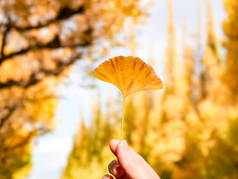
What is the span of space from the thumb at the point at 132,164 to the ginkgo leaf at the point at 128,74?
6.5 inches

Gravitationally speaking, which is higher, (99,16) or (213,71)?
(99,16)

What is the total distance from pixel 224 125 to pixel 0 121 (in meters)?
11.1

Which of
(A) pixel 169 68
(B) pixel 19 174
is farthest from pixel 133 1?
(A) pixel 169 68

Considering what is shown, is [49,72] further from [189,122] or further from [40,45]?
[189,122]

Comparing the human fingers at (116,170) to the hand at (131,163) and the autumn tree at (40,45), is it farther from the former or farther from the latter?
the autumn tree at (40,45)

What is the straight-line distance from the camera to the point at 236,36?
598 inches

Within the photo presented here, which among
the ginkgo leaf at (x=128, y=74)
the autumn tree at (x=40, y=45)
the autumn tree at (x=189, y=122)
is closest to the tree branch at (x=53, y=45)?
the autumn tree at (x=40, y=45)

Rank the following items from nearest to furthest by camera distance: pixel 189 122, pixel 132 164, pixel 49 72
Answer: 1. pixel 132 164
2. pixel 49 72
3. pixel 189 122

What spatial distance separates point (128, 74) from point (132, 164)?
0.23m

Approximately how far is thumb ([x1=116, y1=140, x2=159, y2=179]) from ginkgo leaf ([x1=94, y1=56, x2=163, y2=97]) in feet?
0.54

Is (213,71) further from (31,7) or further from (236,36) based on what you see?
(31,7)

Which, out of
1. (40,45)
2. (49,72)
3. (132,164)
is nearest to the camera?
(132,164)

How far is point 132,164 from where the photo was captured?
0.78 metres

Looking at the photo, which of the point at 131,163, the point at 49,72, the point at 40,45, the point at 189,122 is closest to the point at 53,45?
the point at 40,45
